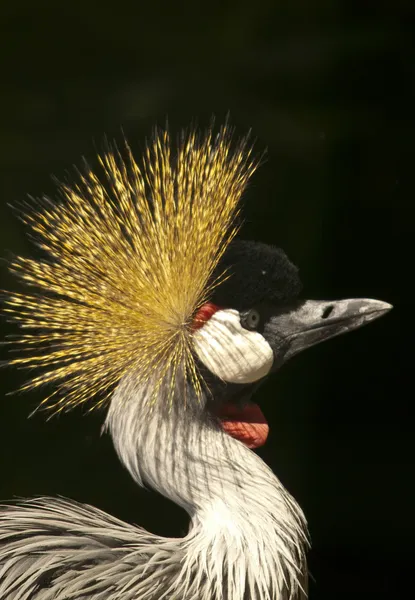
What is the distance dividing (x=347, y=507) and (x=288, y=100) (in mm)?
806

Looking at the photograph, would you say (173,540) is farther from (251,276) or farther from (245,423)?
(251,276)

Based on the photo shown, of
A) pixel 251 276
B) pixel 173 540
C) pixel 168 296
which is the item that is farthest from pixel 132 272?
pixel 173 540

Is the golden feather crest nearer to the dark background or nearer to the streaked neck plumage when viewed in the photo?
the streaked neck plumage

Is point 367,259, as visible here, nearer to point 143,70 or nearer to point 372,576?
point 143,70

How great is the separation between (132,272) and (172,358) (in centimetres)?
13

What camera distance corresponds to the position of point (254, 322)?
1104 mm

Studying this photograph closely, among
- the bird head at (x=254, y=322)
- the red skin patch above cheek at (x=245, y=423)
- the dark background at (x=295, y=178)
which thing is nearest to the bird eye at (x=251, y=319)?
the bird head at (x=254, y=322)

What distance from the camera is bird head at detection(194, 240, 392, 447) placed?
1.08 m

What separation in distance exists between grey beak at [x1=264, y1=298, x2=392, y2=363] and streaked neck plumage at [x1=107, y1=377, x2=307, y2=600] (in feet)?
0.52

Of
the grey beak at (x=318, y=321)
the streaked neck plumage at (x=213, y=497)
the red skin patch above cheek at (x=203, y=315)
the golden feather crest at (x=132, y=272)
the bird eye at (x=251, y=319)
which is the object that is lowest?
the streaked neck plumage at (x=213, y=497)

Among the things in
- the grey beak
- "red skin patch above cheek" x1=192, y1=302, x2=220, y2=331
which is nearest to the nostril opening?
the grey beak

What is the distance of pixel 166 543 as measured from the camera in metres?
1.09

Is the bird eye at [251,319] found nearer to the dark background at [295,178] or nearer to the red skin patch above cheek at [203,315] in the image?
the red skin patch above cheek at [203,315]

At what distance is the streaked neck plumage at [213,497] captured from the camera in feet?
3.50
